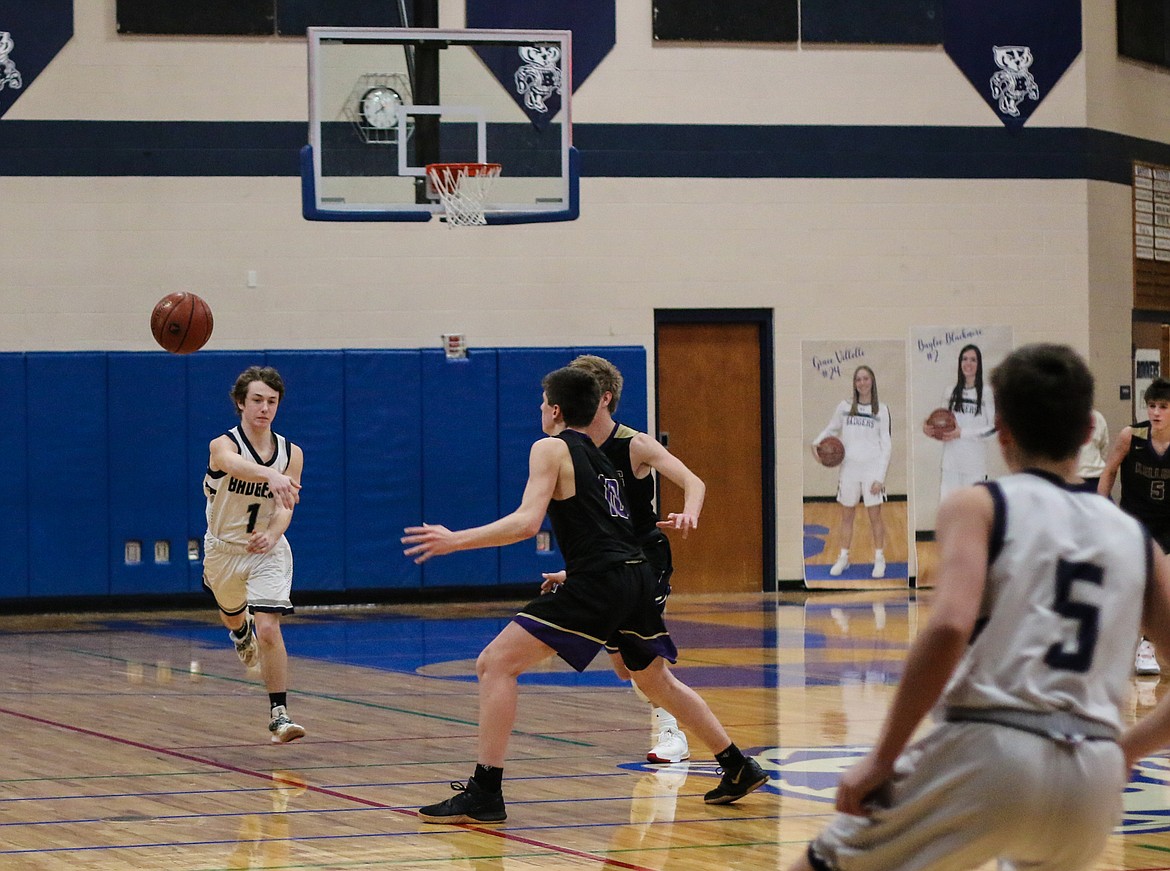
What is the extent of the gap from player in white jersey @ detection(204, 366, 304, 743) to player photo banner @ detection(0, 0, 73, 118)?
335 inches

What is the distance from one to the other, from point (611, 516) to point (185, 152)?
10.7 metres

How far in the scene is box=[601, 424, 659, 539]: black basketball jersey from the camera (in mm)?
7074

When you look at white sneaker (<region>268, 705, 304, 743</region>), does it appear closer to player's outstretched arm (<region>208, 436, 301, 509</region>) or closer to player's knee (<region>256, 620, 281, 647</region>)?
player's knee (<region>256, 620, 281, 647</region>)

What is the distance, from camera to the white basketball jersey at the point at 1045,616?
2961 millimetres

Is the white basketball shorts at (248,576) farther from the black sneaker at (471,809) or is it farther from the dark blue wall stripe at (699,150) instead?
the dark blue wall stripe at (699,150)

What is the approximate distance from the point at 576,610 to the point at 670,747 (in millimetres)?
1671

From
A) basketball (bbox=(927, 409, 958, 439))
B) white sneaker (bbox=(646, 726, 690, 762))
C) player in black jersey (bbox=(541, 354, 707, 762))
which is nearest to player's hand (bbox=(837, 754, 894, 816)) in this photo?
player in black jersey (bbox=(541, 354, 707, 762))

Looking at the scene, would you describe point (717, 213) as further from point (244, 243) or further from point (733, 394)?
point (244, 243)

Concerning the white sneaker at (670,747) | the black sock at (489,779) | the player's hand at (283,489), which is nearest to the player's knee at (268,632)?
the player's hand at (283,489)

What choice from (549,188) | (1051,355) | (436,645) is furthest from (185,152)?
(1051,355)

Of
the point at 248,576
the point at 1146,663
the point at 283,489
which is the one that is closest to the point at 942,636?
the point at 283,489

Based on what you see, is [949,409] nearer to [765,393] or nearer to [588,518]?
[765,393]

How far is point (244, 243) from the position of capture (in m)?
15.7

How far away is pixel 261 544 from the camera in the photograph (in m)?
8.08
